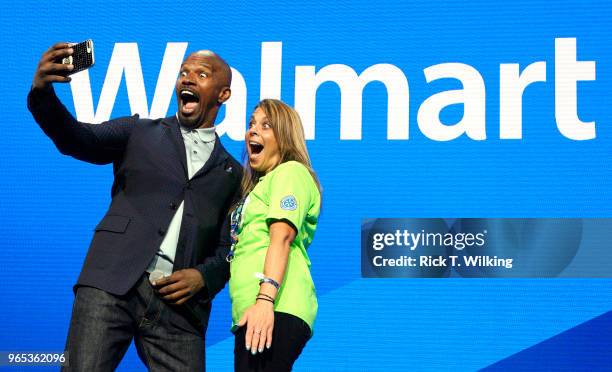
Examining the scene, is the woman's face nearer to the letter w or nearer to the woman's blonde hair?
the woman's blonde hair

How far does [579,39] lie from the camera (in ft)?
10.7

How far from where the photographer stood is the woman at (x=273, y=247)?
1734 mm

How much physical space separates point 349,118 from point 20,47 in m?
1.45

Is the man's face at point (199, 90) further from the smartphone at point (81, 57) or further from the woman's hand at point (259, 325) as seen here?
the woman's hand at point (259, 325)

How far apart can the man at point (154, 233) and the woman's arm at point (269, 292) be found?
31cm

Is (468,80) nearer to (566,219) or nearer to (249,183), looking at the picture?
(566,219)

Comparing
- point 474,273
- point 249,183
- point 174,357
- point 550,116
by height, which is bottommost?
point 174,357

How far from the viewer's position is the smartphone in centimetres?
181

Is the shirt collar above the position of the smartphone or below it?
above

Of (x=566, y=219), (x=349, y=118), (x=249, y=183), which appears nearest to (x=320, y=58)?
(x=349, y=118)

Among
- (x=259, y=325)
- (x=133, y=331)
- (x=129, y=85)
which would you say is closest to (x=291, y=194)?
(x=259, y=325)

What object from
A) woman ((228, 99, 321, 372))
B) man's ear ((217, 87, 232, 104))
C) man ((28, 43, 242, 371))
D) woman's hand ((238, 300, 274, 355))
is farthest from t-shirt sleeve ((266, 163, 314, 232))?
man's ear ((217, 87, 232, 104))

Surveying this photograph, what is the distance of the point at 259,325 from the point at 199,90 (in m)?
0.71

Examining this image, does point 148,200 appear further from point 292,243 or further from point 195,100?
point 292,243
